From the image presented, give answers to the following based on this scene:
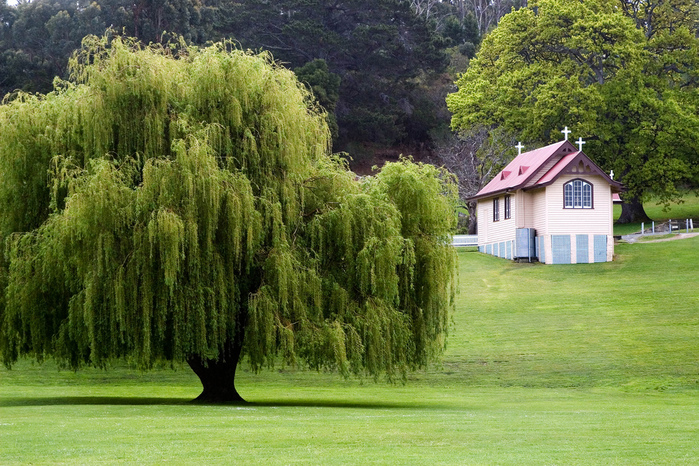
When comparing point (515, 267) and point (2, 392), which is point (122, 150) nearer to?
point (2, 392)

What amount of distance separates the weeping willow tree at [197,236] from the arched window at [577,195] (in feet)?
94.1

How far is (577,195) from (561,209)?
4.23ft

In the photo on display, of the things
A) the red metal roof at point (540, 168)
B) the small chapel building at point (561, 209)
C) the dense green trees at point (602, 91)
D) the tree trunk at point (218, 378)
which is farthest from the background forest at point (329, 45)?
the tree trunk at point (218, 378)

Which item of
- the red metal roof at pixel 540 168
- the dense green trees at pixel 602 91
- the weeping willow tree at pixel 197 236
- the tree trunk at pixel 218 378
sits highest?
the dense green trees at pixel 602 91

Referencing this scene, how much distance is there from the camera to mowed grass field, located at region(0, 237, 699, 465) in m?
14.9

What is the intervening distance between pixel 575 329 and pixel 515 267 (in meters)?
13.8

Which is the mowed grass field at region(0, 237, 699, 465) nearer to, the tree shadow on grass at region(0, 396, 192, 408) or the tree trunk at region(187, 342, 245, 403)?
the tree shadow on grass at region(0, 396, 192, 408)

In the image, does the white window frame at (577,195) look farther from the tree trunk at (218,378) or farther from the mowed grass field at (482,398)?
the tree trunk at (218,378)

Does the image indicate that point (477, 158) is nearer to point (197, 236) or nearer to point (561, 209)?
point (561, 209)

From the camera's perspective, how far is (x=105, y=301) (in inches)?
930

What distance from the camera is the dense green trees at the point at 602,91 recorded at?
214ft

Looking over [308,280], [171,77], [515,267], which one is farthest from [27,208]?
[515,267]

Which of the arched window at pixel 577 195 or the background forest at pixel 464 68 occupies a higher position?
the background forest at pixel 464 68

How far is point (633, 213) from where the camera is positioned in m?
74.1
